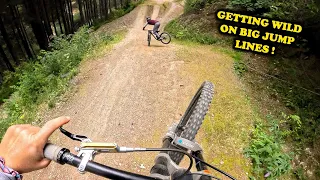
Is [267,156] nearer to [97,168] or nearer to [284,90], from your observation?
[284,90]

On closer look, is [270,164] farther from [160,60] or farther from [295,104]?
[160,60]

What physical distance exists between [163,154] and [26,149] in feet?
5.21

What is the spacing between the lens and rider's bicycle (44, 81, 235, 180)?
1.61 metres

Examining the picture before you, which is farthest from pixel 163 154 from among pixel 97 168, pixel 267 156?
pixel 267 156

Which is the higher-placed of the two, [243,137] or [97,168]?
[97,168]

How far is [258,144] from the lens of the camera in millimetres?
7840

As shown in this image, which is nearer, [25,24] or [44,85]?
[44,85]

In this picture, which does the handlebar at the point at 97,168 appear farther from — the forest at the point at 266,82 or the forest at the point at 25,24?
the forest at the point at 25,24

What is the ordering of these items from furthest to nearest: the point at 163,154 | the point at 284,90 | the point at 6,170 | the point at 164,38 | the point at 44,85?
1. the point at 164,38
2. the point at 44,85
3. the point at 284,90
4. the point at 163,154
5. the point at 6,170

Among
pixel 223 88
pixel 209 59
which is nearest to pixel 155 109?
pixel 223 88

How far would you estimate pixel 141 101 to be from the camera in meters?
10.1

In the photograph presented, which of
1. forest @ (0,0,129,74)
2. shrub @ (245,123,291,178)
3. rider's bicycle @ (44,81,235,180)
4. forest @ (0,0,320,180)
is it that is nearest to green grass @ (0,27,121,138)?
forest @ (0,0,320,180)

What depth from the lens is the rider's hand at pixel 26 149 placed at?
1.55 m

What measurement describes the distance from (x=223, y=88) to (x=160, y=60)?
405 cm
